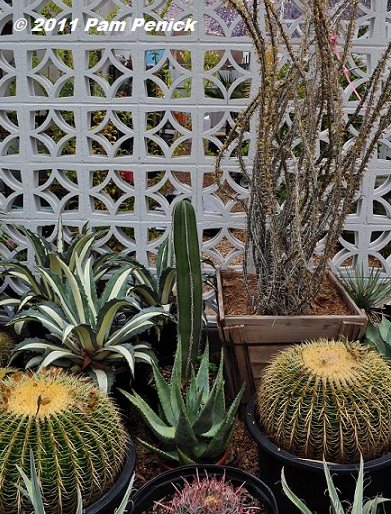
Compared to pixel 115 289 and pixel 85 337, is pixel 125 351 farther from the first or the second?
pixel 115 289

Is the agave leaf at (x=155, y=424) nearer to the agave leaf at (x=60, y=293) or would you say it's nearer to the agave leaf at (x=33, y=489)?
the agave leaf at (x=60, y=293)

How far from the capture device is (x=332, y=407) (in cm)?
208

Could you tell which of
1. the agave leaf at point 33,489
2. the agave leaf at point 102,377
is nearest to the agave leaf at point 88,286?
the agave leaf at point 102,377

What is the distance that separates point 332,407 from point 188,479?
56cm

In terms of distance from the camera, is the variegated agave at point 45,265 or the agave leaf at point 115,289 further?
the variegated agave at point 45,265

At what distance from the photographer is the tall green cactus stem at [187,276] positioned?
272 cm

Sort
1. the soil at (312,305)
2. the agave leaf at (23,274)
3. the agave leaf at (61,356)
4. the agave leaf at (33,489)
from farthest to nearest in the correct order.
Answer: the agave leaf at (23,274) → the soil at (312,305) → the agave leaf at (61,356) → the agave leaf at (33,489)

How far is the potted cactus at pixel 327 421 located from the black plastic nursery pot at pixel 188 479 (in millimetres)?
213

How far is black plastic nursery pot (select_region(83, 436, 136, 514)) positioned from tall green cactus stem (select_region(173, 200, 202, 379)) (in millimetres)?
843

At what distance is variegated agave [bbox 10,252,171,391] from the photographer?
2621 millimetres

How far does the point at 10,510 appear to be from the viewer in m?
1.78

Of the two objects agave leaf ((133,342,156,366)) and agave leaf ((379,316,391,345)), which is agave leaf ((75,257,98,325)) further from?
agave leaf ((379,316,391,345))

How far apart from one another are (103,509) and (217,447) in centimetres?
60

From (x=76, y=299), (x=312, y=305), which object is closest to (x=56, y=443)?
(x=76, y=299)
